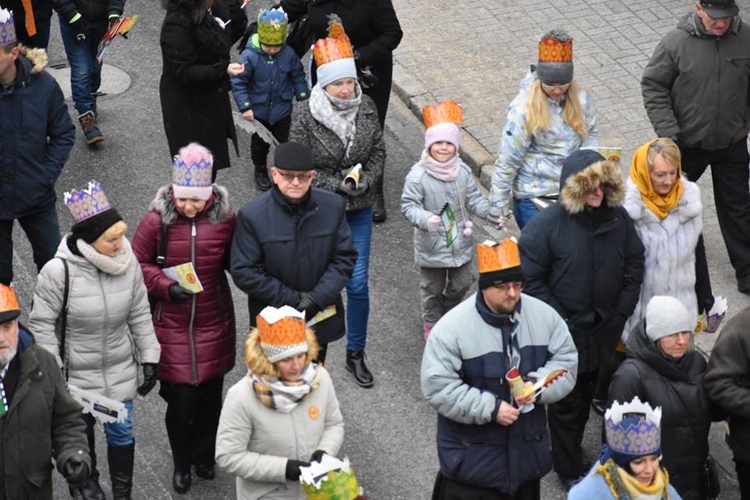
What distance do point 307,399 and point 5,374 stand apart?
1.43m

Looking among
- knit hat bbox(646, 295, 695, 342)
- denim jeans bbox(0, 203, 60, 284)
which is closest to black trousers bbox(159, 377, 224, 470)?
denim jeans bbox(0, 203, 60, 284)

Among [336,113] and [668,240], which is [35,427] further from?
[668,240]

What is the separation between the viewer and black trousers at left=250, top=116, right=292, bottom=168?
1165 centimetres

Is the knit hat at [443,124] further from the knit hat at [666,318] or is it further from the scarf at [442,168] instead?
the knit hat at [666,318]

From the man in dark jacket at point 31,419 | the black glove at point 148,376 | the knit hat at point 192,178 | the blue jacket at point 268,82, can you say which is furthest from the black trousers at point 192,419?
the blue jacket at point 268,82

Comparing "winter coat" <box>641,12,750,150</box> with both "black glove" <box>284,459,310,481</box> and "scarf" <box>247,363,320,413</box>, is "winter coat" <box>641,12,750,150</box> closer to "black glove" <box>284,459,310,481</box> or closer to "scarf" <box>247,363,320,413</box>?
"scarf" <box>247,363,320,413</box>

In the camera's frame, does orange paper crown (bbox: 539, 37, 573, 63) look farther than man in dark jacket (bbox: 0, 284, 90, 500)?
Yes

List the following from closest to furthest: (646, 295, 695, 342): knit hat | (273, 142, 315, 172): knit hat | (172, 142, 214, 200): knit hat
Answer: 1. (646, 295, 695, 342): knit hat
2. (172, 142, 214, 200): knit hat
3. (273, 142, 315, 172): knit hat

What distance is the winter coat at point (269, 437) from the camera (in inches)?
285

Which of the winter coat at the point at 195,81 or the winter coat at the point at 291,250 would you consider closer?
the winter coat at the point at 291,250

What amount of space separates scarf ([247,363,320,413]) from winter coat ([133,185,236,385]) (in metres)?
1.29

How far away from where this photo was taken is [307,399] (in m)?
7.32

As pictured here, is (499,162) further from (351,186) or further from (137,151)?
(137,151)

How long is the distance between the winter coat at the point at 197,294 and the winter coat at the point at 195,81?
Answer: 228 cm
